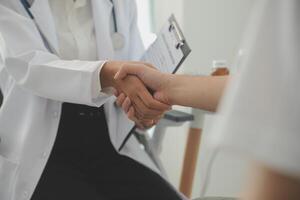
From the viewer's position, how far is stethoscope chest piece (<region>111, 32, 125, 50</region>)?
125cm

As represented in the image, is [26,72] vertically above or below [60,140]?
above

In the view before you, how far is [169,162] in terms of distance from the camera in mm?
2188

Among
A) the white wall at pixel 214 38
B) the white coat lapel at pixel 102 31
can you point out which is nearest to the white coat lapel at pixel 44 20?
the white coat lapel at pixel 102 31

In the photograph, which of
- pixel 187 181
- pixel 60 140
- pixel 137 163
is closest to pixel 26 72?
pixel 60 140

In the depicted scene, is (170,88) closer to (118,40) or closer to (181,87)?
(181,87)

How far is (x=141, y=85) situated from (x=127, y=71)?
0.06 meters

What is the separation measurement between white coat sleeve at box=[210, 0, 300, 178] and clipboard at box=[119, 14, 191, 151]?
0.57 m

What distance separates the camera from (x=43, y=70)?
1026 millimetres

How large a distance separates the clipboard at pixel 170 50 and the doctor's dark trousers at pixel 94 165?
72mm

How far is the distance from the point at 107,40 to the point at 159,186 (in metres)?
0.47

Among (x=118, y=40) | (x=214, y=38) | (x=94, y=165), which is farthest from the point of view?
(x=214, y=38)

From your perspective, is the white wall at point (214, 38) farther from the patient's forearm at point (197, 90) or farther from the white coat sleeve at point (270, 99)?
the white coat sleeve at point (270, 99)

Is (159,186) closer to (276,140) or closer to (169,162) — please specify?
(276,140)

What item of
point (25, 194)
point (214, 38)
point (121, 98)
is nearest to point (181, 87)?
point (121, 98)
